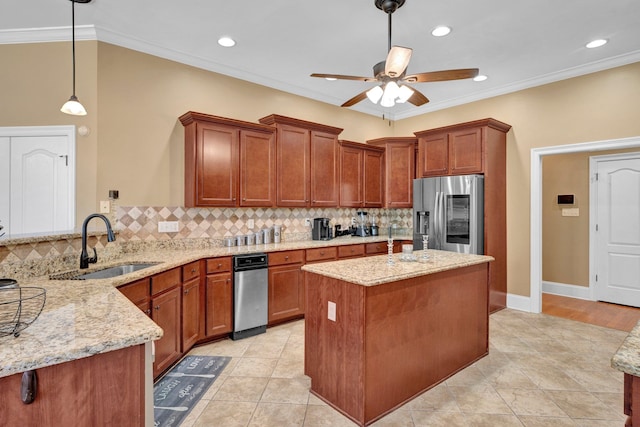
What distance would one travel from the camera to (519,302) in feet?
14.5

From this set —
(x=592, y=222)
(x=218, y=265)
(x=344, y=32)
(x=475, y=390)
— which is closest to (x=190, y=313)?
(x=218, y=265)

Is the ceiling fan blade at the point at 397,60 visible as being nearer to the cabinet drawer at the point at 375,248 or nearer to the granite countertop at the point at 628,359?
the granite countertop at the point at 628,359

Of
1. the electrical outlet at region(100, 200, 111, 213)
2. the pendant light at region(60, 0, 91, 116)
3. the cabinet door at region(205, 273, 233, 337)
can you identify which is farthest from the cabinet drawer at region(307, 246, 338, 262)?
the pendant light at region(60, 0, 91, 116)

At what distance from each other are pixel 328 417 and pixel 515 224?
12.3 ft

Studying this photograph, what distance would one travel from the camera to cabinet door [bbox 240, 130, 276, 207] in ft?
12.3

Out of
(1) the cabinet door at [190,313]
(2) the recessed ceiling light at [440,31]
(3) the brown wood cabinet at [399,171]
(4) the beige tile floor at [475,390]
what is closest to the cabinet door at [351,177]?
(3) the brown wood cabinet at [399,171]

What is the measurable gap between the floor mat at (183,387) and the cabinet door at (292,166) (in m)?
1.96

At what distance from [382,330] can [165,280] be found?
5.86 feet

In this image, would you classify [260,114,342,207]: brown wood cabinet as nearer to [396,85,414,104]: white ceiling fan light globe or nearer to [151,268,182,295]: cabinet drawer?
[151,268,182,295]: cabinet drawer

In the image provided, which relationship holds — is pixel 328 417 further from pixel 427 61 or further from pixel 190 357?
pixel 427 61

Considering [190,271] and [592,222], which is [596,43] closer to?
[592,222]

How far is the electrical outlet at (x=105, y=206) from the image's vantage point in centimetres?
313

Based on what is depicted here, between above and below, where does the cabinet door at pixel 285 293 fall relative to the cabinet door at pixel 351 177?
below

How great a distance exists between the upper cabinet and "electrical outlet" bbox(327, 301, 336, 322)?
10.2 feet
